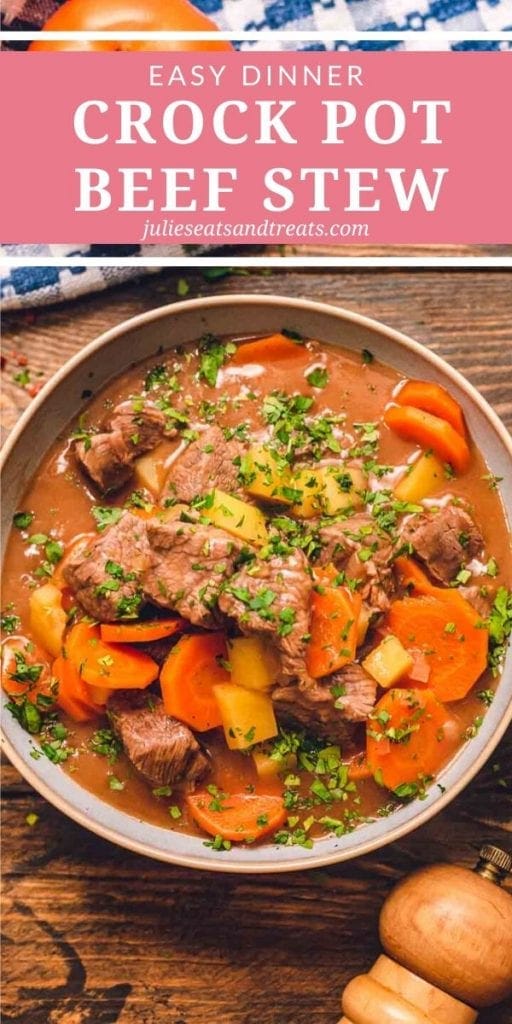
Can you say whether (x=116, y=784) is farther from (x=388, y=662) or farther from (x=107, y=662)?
(x=388, y=662)

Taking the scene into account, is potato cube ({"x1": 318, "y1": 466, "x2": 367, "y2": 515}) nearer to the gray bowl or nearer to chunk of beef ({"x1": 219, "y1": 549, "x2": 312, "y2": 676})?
chunk of beef ({"x1": 219, "y1": 549, "x2": 312, "y2": 676})

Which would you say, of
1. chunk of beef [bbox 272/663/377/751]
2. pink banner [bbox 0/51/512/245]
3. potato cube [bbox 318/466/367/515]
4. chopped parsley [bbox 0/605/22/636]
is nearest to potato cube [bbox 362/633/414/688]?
chunk of beef [bbox 272/663/377/751]

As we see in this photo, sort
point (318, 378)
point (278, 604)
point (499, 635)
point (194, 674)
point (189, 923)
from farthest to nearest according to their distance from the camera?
point (189, 923)
point (318, 378)
point (499, 635)
point (194, 674)
point (278, 604)

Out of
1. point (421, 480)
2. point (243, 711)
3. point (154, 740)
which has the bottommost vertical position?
point (154, 740)

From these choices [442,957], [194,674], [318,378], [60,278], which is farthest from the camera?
[60,278]

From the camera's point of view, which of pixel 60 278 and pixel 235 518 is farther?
pixel 60 278

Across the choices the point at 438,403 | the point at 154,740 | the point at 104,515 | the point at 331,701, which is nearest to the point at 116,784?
the point at 154,740
